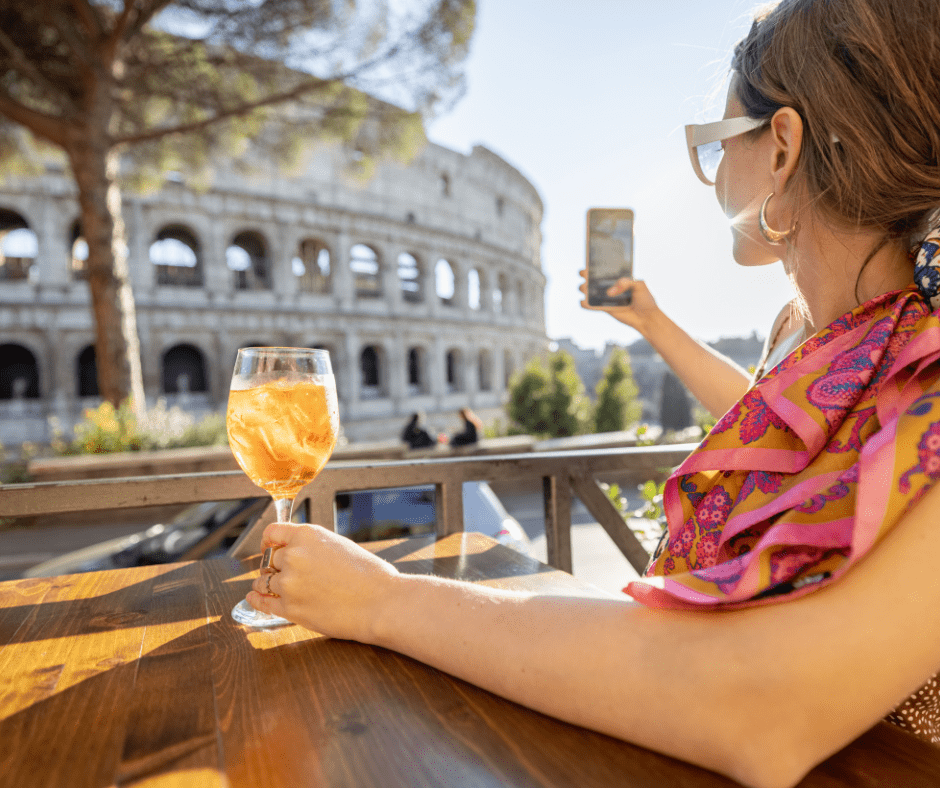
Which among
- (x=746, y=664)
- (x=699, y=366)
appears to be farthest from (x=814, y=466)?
(x=699, y=366)

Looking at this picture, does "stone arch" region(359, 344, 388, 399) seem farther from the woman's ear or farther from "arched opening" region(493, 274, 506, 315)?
the woman's ear

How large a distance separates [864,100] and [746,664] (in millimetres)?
705

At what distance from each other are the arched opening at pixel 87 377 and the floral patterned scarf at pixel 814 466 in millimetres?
24270

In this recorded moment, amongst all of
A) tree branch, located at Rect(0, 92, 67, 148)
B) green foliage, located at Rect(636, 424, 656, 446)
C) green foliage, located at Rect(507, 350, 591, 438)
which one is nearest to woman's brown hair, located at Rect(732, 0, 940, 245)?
green foliage, located at Rect(636, 424, 656, 446)

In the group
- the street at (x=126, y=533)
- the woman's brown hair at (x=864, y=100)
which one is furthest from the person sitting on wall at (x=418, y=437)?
the woman's brown hair at (x=864, y=100)

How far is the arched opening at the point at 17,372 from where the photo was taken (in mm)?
19609

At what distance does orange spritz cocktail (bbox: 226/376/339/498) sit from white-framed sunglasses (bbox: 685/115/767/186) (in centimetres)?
81

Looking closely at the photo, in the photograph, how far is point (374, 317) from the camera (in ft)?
73.8

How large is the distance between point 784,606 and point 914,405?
0.25m

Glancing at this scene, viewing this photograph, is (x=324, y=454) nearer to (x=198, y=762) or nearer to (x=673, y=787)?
(x=198, y=762)

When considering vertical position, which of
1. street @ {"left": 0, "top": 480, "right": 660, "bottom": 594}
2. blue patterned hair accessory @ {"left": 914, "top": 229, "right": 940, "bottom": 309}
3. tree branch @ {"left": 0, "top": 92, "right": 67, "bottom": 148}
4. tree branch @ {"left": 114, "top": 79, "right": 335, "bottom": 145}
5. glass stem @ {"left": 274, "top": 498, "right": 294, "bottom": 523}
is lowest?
street @ {"left": 0, "top": 480, "right": 660, "bottom": 594}

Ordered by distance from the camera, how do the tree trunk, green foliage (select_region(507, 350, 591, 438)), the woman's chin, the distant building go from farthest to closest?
1. the distant building
2. green foliage (select_region(507, 350, 591, 438))
3. the tree trunk
4. the woman's chin

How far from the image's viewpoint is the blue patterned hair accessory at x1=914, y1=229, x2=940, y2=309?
2.23ft

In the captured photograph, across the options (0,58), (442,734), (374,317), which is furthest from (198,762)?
(374,317)
